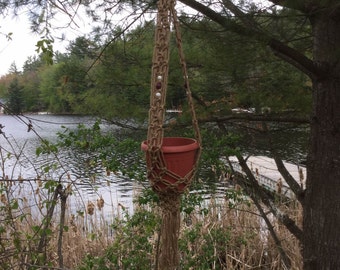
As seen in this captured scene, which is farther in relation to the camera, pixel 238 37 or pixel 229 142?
pixel 229 142

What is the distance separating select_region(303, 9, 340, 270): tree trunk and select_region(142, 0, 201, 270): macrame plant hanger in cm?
125

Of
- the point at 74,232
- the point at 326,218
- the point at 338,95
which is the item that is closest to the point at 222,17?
the point at 338,95

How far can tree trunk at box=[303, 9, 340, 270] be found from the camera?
2.20 metres

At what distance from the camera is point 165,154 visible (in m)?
1.17

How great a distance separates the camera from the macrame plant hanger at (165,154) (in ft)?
3.74

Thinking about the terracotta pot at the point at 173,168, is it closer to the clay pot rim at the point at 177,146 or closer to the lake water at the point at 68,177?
the clay pot rim at the point at 177,146

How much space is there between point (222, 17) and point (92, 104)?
1306 millimetres

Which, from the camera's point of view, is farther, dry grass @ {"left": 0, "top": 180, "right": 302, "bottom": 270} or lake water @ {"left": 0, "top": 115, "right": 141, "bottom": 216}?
dry grass @ {"left": 0, "top": 180, "right": 302, "bottom": 270}

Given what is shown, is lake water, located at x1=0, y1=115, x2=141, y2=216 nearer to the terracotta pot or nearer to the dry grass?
the dry grass

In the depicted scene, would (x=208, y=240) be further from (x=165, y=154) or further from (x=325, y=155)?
(x=165, y=154)

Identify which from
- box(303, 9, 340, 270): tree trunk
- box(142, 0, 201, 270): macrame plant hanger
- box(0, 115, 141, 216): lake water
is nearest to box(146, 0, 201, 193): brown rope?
box(142, 0, 201, 270): macrame plant hanger

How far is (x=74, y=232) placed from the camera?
388cm

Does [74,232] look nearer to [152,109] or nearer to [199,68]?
[199,68]

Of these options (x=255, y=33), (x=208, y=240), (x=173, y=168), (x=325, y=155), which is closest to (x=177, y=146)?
(x=173, y=168)
